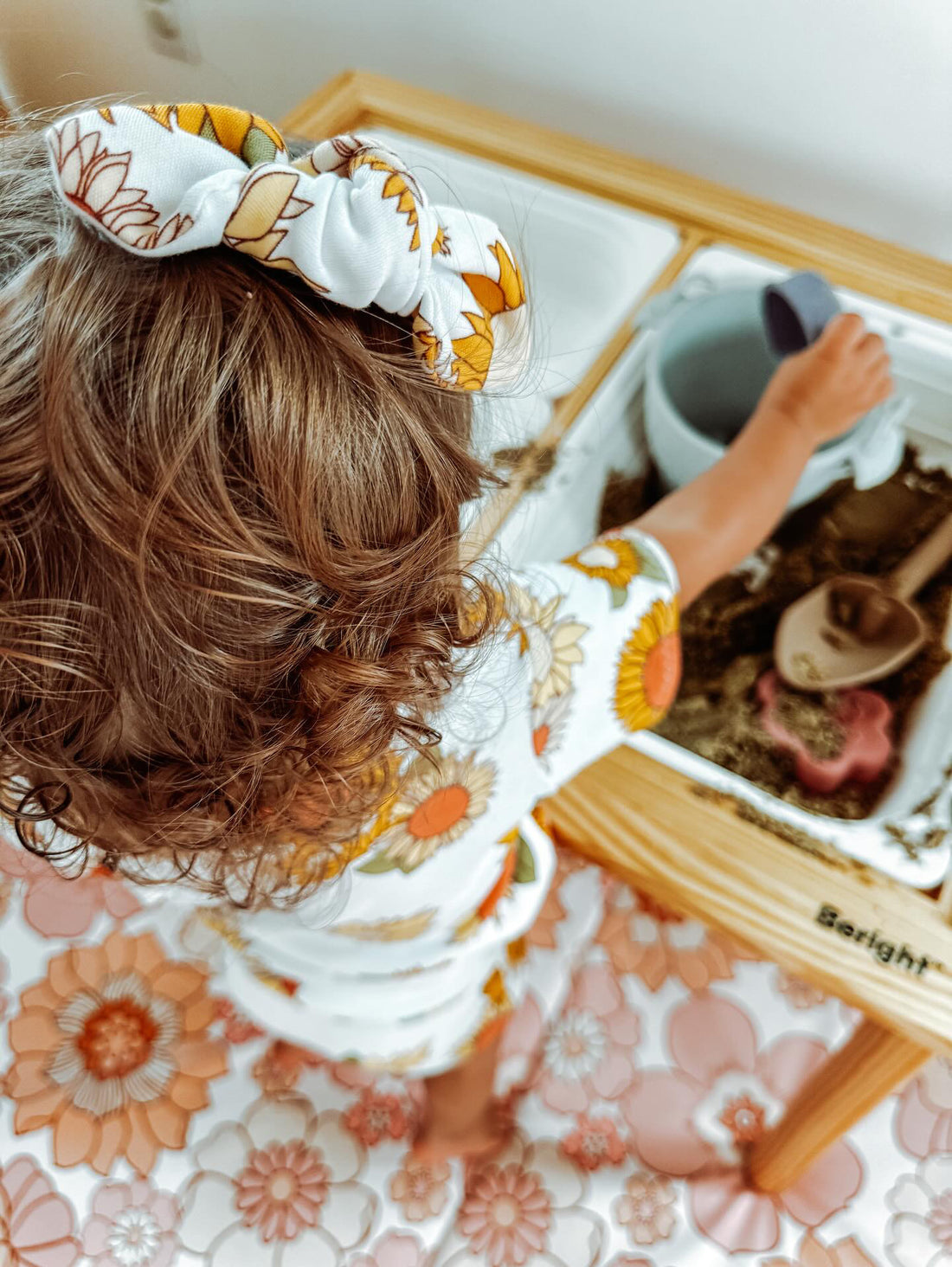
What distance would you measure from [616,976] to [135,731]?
0.66m

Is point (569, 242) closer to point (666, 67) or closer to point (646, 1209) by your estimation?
point (666, 67)

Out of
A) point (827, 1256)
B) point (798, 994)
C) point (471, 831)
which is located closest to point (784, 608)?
point (471, 831)

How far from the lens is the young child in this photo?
0.25 meters

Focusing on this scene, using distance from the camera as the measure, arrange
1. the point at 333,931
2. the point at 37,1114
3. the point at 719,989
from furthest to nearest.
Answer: the point at 719,989, the point at 37,1114, the point at 333,931

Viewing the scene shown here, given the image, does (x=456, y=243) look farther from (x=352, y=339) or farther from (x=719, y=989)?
(x=719, y=989)

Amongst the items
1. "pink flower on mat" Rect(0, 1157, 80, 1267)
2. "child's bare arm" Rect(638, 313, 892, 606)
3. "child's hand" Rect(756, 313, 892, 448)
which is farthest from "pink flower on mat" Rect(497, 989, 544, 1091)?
"child's hand" Rect(756, 313, 892, 448)

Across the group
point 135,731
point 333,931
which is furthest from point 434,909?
point 135,731

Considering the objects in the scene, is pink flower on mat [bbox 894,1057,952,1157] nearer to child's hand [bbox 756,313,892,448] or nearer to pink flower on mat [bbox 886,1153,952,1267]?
pink flower on mat [bbox 886,1153,952,1267]

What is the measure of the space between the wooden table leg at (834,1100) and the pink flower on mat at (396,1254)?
0.94 ft

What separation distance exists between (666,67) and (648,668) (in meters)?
0.51

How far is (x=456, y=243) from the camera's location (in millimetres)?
289

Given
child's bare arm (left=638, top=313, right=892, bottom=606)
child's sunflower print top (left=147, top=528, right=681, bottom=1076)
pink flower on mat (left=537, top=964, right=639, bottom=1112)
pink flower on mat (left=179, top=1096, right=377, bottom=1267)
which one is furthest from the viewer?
pink flower on mat (left=537, top=964, right=639, bottom=1112)

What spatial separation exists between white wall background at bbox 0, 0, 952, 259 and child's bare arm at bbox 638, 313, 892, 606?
17 cm

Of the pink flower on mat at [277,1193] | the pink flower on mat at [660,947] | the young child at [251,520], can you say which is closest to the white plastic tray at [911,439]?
the young child at [251,520]
